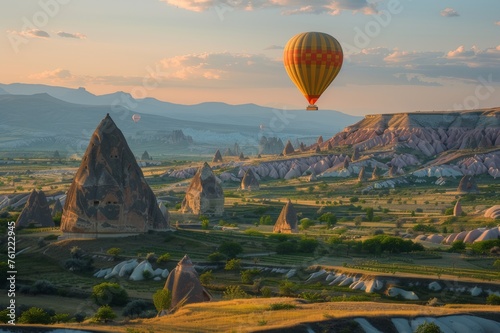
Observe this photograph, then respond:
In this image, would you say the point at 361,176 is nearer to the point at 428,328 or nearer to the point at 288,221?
the point at 288,221

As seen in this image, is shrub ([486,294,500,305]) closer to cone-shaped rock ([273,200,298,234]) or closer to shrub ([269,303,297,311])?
shrub ([269,303,297,311])

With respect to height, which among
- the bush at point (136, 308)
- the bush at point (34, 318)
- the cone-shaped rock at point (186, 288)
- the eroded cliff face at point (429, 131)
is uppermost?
the eroded cliff face at point (429, 131)

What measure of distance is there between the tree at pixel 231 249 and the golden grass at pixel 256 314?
20.1 meters

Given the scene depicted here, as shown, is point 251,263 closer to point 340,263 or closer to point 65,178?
point 340,263

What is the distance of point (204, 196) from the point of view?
3752 inches

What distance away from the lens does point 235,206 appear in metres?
107

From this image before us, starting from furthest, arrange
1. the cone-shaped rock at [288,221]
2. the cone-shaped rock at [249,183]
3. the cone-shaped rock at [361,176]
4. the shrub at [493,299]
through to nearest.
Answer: the cone-shaped rock at [361,176]
the cone-shaped rock at [249,183]
the cone-shaped rock at [288,221]
the shrub at [493,299]

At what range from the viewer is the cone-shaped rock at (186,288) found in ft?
143

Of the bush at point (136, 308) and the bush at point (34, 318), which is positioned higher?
the bush at point (34, 318)

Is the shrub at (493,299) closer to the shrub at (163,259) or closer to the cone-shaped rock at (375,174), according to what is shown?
the shrub at (163,259)

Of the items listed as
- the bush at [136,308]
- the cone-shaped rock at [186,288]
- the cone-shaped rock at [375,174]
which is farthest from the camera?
the cone-shaped rock at [375,174]

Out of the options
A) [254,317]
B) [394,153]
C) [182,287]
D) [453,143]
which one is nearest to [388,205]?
[394,153]

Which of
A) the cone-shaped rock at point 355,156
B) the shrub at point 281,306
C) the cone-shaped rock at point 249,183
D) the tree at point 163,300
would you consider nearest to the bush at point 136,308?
the tree at point 163,300

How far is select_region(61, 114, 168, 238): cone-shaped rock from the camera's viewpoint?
209ft
